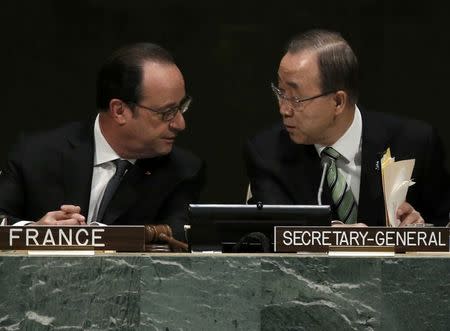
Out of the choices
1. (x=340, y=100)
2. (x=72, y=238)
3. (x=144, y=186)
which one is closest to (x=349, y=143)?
(x=340, y=100)

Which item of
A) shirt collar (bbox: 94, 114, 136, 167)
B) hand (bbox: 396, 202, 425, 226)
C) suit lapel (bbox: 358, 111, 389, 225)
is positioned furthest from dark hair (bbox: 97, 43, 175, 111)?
hand (bbox: 396, 202, 425, 226)

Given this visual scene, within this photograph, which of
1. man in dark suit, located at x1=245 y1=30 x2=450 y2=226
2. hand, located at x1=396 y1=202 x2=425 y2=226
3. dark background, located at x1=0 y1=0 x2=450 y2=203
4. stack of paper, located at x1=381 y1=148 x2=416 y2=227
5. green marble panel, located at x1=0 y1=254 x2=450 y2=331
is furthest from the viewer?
dark background, located at x1=0 y1=0 x2=450 y2=203

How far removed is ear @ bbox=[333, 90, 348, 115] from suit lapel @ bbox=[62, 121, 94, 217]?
90cm

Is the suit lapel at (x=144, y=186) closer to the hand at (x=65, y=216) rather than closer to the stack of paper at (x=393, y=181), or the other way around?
the hand at (x=65, y=216)

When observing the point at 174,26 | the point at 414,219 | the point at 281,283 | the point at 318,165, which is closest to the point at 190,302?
the point at 281,283

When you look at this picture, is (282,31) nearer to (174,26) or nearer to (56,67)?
(174,26)

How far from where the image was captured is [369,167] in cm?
420

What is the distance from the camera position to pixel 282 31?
17.1 feet

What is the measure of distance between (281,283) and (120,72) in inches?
59.4

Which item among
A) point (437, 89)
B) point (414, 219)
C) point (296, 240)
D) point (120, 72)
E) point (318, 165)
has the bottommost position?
point (296, 240)

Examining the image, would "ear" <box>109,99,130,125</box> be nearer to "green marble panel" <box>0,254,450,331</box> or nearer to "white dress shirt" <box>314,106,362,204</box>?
"white dress shirt" <box>314,106,362,204</box>

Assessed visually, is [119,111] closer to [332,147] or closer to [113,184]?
[113,184]

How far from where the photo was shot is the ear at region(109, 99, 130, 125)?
14.1ft

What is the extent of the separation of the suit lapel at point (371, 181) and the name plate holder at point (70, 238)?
1.25 m
